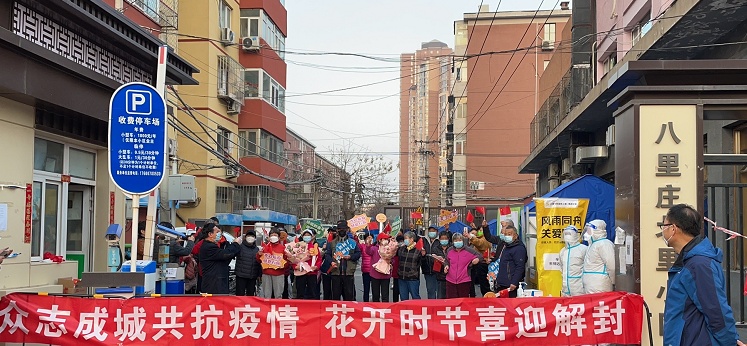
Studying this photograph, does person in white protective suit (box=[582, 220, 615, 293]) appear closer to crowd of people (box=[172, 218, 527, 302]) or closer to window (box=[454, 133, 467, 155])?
crowd of people (box=[172, 218, 527, 302])

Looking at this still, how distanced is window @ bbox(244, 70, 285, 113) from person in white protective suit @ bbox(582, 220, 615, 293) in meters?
26.9

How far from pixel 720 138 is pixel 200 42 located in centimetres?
2252

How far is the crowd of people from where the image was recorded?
16.9 meters

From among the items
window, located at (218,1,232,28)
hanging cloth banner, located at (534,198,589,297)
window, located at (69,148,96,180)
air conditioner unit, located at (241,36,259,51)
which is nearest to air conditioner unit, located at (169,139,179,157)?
window, located at (218,1,232,28)

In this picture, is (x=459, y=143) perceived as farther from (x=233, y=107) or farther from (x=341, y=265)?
(x=341, y=265)

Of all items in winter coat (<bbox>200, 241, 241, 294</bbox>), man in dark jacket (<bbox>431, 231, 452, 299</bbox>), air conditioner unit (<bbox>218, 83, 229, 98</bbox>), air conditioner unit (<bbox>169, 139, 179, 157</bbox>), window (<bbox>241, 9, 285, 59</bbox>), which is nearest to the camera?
winter coat (<bbox>200, 241, 241, 294</bbox>)

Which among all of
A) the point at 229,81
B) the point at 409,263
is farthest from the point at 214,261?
the point at 229,81

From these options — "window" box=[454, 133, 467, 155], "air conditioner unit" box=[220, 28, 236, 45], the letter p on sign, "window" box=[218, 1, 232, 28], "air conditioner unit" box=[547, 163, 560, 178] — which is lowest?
the letter p on sign

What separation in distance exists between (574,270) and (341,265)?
7.82 m

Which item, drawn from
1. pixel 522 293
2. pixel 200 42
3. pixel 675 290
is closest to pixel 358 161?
pixel 200 42

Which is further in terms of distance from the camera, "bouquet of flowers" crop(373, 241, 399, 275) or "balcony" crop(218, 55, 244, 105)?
"balcony" crop(218, 55, 244, 105)

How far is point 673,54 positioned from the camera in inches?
592

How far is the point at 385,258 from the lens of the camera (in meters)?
18.3

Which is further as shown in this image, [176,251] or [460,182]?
[460,182]
